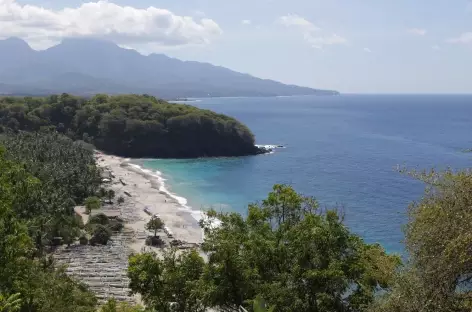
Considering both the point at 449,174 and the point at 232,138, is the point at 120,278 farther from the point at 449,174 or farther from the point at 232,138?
the point at 232,138

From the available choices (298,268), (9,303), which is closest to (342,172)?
(298,268)

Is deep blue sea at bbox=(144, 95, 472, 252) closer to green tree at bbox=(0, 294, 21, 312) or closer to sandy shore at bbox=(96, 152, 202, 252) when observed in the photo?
sandy shore at bbox=(96, 152, 202, 252)

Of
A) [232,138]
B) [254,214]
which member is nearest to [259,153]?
[232,138]

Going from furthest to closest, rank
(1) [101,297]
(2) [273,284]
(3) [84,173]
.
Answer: (3) [84,173]
(1) [101,297]
(2) [273,284]

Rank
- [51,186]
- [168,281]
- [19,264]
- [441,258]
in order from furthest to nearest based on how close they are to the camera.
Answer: [51,186] < [168,281] < [19,264] < [441,258]

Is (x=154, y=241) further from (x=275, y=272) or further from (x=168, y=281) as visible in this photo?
(x=275, y=272)

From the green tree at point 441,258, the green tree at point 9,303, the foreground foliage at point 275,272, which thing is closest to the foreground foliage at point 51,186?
the foreground foliage at point 275,272
